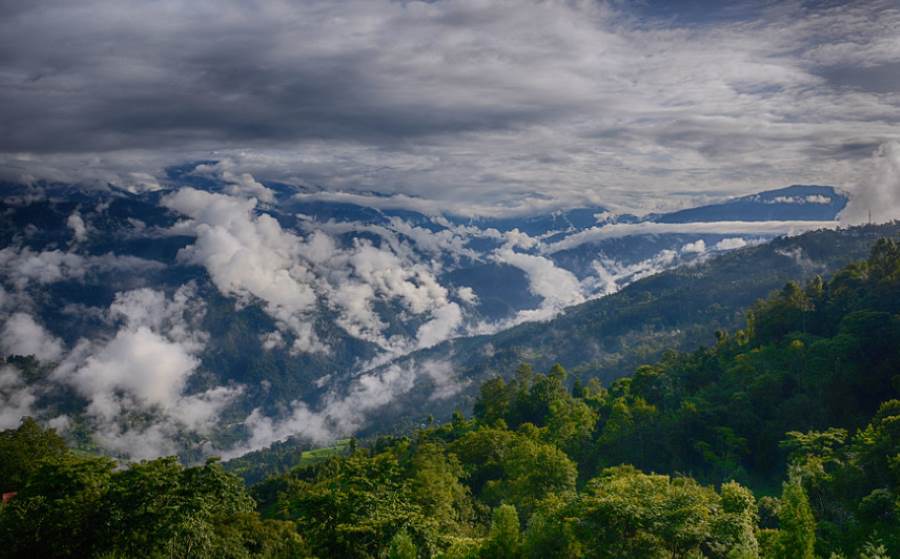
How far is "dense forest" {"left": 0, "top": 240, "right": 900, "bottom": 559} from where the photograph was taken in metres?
41.8

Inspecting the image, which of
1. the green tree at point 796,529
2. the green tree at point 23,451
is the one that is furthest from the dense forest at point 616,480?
the green tree at point 23,451

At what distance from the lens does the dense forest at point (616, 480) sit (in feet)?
137

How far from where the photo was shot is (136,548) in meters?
46.5

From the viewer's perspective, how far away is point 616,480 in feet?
170

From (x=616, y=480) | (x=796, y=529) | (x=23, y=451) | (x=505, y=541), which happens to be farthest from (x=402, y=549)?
(x=23, y=451)

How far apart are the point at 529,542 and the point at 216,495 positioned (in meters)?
25.5

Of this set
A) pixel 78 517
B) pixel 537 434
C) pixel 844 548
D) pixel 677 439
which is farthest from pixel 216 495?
pixel 677 439

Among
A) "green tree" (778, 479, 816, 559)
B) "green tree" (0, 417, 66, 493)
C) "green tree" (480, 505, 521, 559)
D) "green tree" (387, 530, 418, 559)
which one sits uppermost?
"green tree" (778, 479, 816, 559)

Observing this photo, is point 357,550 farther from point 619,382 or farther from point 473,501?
point 619,382

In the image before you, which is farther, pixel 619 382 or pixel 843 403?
pixel 619 382

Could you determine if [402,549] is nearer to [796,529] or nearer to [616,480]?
[616,480]

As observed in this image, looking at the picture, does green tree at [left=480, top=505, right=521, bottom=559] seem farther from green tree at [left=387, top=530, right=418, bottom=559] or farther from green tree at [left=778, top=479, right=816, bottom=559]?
green tree at [left=778, top=479, right=816, bottom=559]

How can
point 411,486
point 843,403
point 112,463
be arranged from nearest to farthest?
point 112,463, point 411,486, point 843,403

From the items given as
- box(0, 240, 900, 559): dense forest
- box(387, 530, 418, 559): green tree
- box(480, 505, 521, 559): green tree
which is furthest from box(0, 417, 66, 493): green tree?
box(480, 505, 521, 559): green tree
